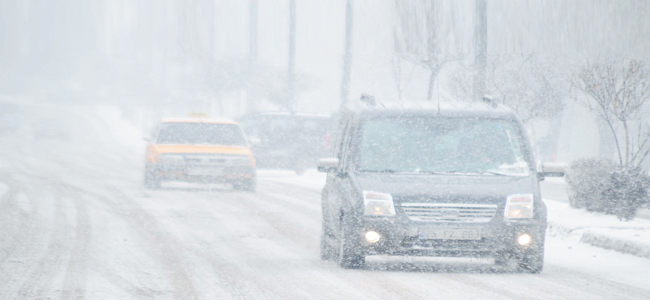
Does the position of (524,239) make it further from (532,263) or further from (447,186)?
(447,186)

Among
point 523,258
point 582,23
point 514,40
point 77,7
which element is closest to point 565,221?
point 523,258

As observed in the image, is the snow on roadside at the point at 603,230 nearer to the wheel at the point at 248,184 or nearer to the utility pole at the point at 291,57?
the wheel at the point at 248,184

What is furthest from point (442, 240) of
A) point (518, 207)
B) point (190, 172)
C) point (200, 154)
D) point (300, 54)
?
point (300, 54)

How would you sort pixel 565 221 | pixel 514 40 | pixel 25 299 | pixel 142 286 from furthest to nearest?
pixel 514 40 → pixel 565 221 → pixel 142 286 → pixel 25 299

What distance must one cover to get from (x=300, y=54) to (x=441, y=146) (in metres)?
76.8

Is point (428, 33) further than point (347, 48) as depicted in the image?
No

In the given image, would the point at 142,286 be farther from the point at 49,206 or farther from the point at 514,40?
the point at 514,40

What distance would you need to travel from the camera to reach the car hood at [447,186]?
8898mm

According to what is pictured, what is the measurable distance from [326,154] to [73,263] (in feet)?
57.3

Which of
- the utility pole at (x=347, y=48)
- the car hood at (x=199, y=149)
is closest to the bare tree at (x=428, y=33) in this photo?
the utility pole at (x=347, y=48)

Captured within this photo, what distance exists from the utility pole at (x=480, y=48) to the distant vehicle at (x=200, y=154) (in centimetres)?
485

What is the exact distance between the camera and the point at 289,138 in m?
26.1

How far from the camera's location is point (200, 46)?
61.4m

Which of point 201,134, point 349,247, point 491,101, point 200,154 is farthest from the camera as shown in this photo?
point 201,134
